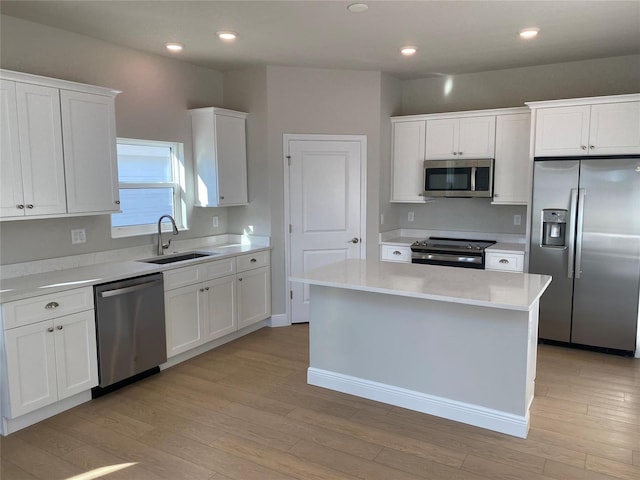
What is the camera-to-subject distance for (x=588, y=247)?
13.8ft

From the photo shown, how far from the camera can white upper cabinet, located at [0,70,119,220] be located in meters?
3.03

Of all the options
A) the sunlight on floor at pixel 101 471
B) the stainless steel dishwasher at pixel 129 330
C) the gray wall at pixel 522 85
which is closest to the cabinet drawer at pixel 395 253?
the gray wall at pixel 522 85

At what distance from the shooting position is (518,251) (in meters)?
4.61

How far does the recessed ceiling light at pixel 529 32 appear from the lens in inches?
144

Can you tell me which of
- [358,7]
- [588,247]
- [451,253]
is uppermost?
[358,7]

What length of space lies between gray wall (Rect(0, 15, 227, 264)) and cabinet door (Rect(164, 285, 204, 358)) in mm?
708

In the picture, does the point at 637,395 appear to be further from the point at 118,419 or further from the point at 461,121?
the point at 118,419

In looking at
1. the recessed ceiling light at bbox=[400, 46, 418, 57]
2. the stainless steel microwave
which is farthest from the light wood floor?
the recessed ceiling light at bbox=[400, 46, 418, 57]

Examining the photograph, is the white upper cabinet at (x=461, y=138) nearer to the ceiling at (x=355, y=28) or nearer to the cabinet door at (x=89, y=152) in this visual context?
the ceiling at (x=355, y=28)

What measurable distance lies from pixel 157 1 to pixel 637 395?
4355 mm

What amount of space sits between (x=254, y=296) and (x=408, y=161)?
231 centimetres

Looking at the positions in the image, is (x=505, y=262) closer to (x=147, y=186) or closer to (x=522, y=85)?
(x=522, y=85)

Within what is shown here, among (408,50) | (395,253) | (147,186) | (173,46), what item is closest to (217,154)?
(147,186)

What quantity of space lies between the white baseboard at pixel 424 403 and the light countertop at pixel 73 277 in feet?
5.03
